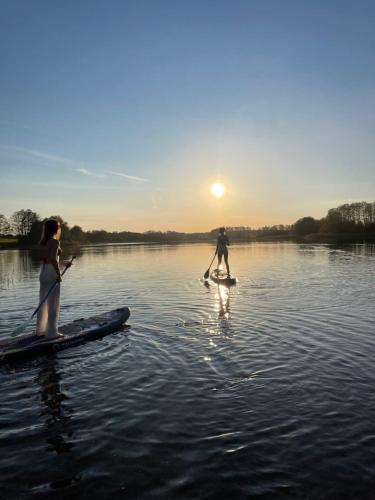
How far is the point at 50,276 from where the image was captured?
10328mm

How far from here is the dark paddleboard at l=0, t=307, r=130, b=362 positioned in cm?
966

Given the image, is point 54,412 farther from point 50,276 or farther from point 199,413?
point 50,276

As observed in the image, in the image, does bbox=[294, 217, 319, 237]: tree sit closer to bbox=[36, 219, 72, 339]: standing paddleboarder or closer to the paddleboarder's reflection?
the paddleboarder's reflection

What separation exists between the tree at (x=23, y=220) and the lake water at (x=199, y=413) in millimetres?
136981

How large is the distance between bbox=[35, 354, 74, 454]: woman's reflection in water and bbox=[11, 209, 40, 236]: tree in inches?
5545

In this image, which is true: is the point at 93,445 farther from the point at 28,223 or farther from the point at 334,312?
the point at 28,223

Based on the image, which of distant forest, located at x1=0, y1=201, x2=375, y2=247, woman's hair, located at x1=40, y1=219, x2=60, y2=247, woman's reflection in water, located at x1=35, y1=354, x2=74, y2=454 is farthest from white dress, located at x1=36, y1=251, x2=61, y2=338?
distant forest, located at x1=0, y1=201, x2=375, y2=247

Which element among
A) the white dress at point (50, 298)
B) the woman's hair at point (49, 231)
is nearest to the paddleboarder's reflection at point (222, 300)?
Answer: the white dress at point (50, 298)

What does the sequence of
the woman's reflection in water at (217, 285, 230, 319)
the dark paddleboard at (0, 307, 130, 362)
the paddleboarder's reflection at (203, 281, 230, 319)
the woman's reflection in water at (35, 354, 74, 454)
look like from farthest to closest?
1. the paddleboarder's reflection at (203, 281, 230, 319)
2. the woman's reflection in water at (217, 285, 230, 319)
3. the dark paddleboard at (0, 307, 130, 362)
4. the woman's reflection in water at (35, 354, 74, 454)

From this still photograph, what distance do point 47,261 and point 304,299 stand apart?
38.7 feet

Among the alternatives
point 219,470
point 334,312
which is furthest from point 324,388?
point 334,312

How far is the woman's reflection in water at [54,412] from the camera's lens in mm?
5820

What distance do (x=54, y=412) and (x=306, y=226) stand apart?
158 m

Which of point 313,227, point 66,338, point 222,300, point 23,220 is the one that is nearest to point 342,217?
point 313,227
